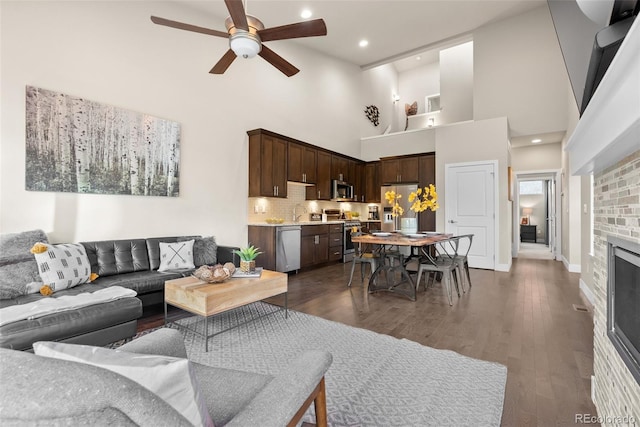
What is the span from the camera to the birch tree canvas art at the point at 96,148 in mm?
3041

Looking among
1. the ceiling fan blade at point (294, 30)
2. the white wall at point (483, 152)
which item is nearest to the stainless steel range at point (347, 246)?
the white wall at point (483, 152)

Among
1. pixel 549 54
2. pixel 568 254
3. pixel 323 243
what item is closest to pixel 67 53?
pixel 323 243

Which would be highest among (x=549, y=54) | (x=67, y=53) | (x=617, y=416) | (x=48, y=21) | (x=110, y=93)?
(x=549, y=54)

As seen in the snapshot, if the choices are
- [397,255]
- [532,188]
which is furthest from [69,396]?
[532,188]

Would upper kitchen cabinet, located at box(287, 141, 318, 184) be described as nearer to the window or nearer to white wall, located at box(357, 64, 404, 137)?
white wall, located at box(357, 64, 404, 137)

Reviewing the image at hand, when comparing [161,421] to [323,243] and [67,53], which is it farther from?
[323,243]

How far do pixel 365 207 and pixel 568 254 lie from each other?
456 cm

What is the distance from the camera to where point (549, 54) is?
5594 mm

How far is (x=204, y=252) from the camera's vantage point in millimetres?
3951

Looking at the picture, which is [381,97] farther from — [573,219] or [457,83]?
[573,219]

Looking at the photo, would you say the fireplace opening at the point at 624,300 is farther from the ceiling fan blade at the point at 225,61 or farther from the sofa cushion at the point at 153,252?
the sofa cushion at the point at 153,252

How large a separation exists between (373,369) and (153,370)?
1.79 metres

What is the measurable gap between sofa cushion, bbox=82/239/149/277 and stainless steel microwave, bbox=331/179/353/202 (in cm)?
414

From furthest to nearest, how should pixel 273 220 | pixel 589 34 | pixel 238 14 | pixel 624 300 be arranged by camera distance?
pixel 273 220 → pixel 238 14 → pixel 589 34 → pixel 624 300
